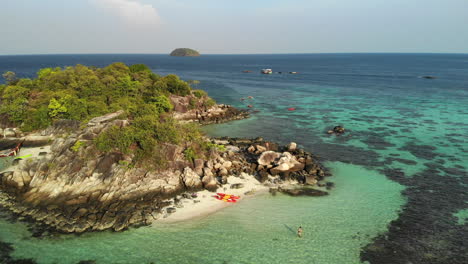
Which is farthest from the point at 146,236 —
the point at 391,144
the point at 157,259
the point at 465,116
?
the point at 465,116

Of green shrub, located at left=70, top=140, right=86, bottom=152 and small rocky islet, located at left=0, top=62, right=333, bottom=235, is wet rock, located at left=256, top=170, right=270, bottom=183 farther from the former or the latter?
green shrub, located at left=70, top=140, right=86, bottom=152

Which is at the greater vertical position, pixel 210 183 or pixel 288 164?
pixel 288 164

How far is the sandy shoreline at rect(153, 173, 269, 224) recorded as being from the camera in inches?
1019

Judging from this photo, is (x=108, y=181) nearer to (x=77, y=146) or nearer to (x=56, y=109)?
(x=77, y=146)

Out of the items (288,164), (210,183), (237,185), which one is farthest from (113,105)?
(288,164)

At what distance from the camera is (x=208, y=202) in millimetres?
28281

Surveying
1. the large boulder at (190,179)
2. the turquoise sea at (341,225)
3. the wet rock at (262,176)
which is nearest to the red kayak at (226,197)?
the turquoise sea at (341,225)

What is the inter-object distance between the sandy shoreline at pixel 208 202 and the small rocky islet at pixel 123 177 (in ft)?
2.46

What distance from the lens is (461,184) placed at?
3247 centimetres

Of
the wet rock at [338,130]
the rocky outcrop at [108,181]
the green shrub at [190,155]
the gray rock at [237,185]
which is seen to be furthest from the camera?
the wet rock at [338,130]

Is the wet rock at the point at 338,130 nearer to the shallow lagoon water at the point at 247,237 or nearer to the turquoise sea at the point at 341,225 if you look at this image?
the turquoise sea at the point at 341,225

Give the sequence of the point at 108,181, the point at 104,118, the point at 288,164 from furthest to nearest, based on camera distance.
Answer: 1. the point at 104,118
2. the point at 288,164
3. the point at 108,181

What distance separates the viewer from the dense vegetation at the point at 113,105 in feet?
104

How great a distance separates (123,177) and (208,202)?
9500mm
